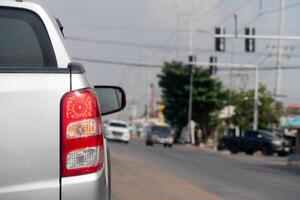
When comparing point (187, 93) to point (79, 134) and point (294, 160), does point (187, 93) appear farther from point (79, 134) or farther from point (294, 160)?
point (79, 134)

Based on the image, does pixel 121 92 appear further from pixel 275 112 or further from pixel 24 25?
pixel 275 112

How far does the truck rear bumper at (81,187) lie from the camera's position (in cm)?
396

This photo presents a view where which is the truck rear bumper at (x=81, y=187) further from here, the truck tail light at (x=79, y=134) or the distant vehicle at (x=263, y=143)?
the distant vehicle at (x=263, y=143)

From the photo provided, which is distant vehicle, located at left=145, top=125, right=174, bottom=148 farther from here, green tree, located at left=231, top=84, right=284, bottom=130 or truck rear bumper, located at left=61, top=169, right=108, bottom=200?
truck rear bumper, located at left=61, top=169, right=108, bottom=200

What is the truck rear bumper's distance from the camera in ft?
13.0

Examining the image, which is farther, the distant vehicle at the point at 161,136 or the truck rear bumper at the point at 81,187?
the distant vehicle at the point at 161,136

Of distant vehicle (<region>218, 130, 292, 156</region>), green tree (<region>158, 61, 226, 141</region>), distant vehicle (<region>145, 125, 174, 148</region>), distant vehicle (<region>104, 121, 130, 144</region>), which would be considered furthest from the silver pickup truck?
green tree (<region>158, 61, 226, 141</region>)

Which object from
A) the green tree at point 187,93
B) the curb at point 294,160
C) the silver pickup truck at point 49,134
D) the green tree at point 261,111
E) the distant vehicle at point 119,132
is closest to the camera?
the silver pickup truck at point 49,134

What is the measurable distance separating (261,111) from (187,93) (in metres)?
8.00

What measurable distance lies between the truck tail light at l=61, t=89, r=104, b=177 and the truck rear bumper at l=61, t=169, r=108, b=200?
3 centimetres

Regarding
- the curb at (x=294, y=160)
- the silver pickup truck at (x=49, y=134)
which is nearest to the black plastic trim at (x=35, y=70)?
the silver pickup truck at (x=49, y=134)

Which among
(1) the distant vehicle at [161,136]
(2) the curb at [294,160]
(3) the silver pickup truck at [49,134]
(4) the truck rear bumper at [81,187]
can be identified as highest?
(3) the silver pickup truck at [49,134]

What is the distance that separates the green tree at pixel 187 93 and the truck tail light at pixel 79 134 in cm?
6798

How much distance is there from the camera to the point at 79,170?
4.00 m
